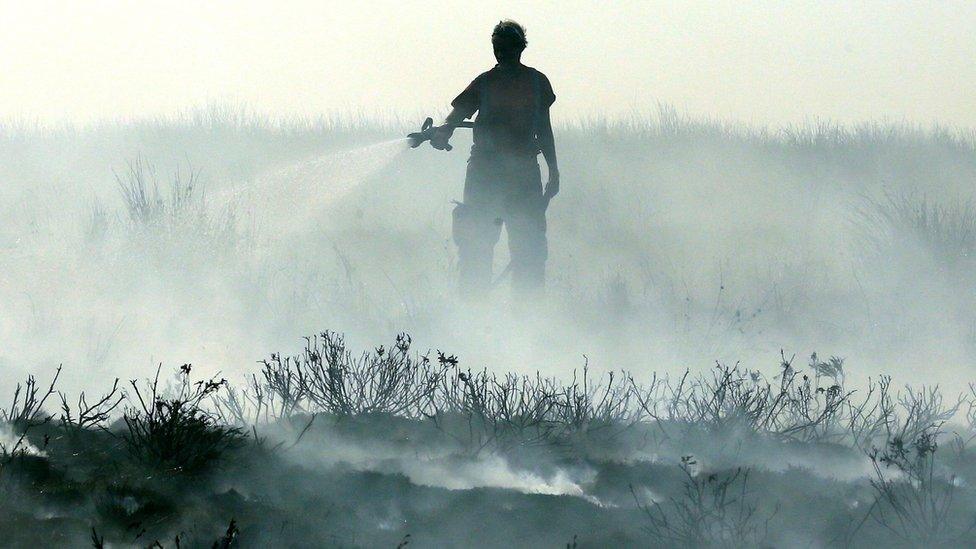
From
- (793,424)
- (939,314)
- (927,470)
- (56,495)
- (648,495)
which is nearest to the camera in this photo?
(56,495)

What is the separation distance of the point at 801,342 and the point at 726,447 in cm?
377

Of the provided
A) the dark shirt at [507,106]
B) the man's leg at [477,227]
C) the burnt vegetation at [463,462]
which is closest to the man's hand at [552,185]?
the dark shirt at [507,106]

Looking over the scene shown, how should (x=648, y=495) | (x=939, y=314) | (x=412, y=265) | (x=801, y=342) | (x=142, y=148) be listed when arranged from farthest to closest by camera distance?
(x=142, y=148) → (x=412, y=265) → (x=939, y=314) → (x=801, y=342) → (x=648, y=495)

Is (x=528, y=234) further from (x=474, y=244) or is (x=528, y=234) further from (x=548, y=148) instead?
(x=548, y=148)

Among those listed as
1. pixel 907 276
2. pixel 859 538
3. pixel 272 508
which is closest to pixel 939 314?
pixel 907 276

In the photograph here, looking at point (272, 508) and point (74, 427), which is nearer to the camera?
point (272, 508)

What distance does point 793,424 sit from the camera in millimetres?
5676

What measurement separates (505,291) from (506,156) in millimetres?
2091

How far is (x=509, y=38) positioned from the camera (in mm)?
7664

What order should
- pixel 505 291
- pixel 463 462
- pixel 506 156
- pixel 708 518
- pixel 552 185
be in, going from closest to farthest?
pixel 708 518
pixel 463 462
pixel 506 156
pixel 552 185
pixel 505 291

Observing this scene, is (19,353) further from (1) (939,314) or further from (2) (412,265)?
(1) (939,314)

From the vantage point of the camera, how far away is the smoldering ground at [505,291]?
4.77 meters

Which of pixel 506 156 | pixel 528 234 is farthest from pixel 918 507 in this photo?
pixel 506 156

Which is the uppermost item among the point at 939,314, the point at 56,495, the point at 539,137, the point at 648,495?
the point at 539,137
